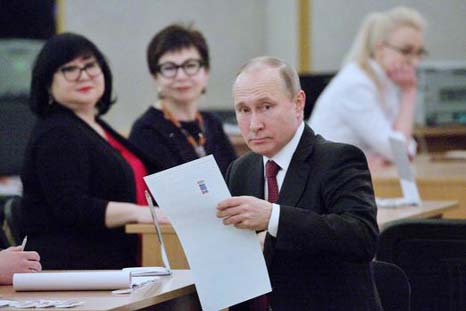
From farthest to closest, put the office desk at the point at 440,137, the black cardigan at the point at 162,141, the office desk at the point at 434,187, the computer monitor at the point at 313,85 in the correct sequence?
the office desk at the point at 440,137
the computer monitor at the point at 313,85
the office desk at the point at 434,187
the black cardigan at the point at 162,141

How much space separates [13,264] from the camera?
322 cm

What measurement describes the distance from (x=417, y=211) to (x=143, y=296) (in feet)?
7.43

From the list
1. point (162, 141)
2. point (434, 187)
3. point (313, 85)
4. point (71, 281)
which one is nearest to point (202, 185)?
point (71, 281)

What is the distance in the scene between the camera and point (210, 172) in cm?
300

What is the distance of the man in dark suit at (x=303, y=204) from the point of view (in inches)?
120

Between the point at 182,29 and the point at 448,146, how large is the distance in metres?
4.86

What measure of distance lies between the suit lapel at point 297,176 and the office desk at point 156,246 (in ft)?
3.87

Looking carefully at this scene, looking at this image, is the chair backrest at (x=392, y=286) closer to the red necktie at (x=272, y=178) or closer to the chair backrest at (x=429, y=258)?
the red necktie at (x=272, y=178)

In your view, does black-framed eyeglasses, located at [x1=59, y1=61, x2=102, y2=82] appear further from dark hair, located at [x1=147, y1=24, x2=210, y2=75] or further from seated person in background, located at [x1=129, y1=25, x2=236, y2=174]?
dark hair, located at [x1=147, y1=24, x2=210, y2=75]

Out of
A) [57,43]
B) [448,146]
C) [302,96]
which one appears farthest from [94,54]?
[448,146]

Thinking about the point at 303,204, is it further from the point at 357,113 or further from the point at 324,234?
the point at 357,113

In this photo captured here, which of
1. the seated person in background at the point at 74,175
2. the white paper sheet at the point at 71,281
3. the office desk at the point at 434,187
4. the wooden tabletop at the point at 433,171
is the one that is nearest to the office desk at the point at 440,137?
the wooden tabletop at the point at 433,171

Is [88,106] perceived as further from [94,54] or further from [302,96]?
[302,96]

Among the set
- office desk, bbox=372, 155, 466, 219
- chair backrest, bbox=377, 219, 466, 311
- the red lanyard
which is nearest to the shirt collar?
chair backrest, bbox=377, 219, 466, 311
